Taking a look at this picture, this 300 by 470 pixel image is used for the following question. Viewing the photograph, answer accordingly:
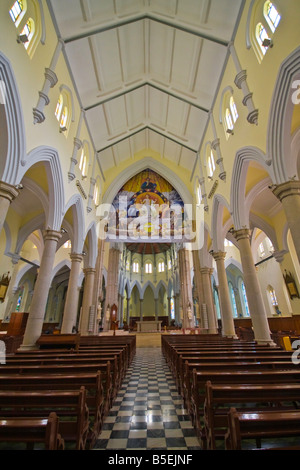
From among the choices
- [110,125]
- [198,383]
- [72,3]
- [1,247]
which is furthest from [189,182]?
[198,383]

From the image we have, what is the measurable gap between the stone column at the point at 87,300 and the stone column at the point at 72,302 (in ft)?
5.75

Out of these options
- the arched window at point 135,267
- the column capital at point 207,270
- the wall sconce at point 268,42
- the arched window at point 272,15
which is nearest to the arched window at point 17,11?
the wall sconce at point 268,42

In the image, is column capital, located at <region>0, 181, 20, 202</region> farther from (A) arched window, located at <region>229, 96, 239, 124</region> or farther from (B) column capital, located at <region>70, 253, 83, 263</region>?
(A) arched window, located at <region>229, 96, 239, 124</region>

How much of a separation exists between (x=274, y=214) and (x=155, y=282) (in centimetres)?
2098

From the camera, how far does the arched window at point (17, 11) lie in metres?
5.46

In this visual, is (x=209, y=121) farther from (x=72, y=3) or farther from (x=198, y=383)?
(x=198, y=383)

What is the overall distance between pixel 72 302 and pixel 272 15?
38.8 feet

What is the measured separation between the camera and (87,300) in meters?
11.9

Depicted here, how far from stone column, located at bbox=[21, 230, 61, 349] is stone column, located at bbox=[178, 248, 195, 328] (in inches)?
450

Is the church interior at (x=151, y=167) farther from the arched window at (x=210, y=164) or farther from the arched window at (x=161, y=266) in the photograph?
the arched window at (x=161, y=266)

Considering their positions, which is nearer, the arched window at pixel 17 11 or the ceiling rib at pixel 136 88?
the arched window at pixel 17 11

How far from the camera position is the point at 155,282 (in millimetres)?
30844

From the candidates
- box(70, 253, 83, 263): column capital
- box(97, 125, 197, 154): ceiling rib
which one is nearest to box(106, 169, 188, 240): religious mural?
box(97, 125, 197, 154): ceiling rib

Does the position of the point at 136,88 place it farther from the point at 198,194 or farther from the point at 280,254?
the point at 280,254
